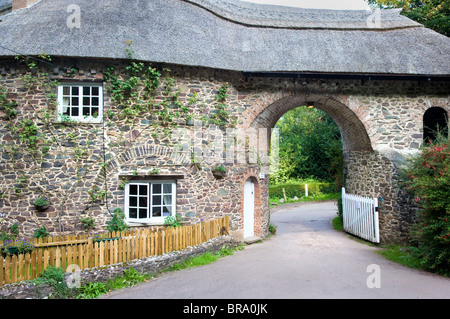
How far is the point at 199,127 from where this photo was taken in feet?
33.6

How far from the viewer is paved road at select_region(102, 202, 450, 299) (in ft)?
22.2

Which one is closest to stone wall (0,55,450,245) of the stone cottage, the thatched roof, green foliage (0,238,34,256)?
the stone cottage

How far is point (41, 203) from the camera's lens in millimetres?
9008

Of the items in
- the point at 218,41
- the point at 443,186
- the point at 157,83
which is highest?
the point at 218,41

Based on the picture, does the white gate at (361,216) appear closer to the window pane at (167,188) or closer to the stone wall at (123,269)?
the stone wall at (123,269)

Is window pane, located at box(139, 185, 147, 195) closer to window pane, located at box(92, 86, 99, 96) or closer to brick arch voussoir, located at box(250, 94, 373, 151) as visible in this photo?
window pane, located at box(92, 86, 99, 96)

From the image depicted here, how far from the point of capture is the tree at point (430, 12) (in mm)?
16359

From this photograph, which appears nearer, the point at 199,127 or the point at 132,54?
the point at 132,54

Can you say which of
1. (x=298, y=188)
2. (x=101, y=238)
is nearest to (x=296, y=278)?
(x=101, y=238)

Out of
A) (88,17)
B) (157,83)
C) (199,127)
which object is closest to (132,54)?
(157,83)

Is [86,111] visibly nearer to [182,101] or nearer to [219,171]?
[182,101]
